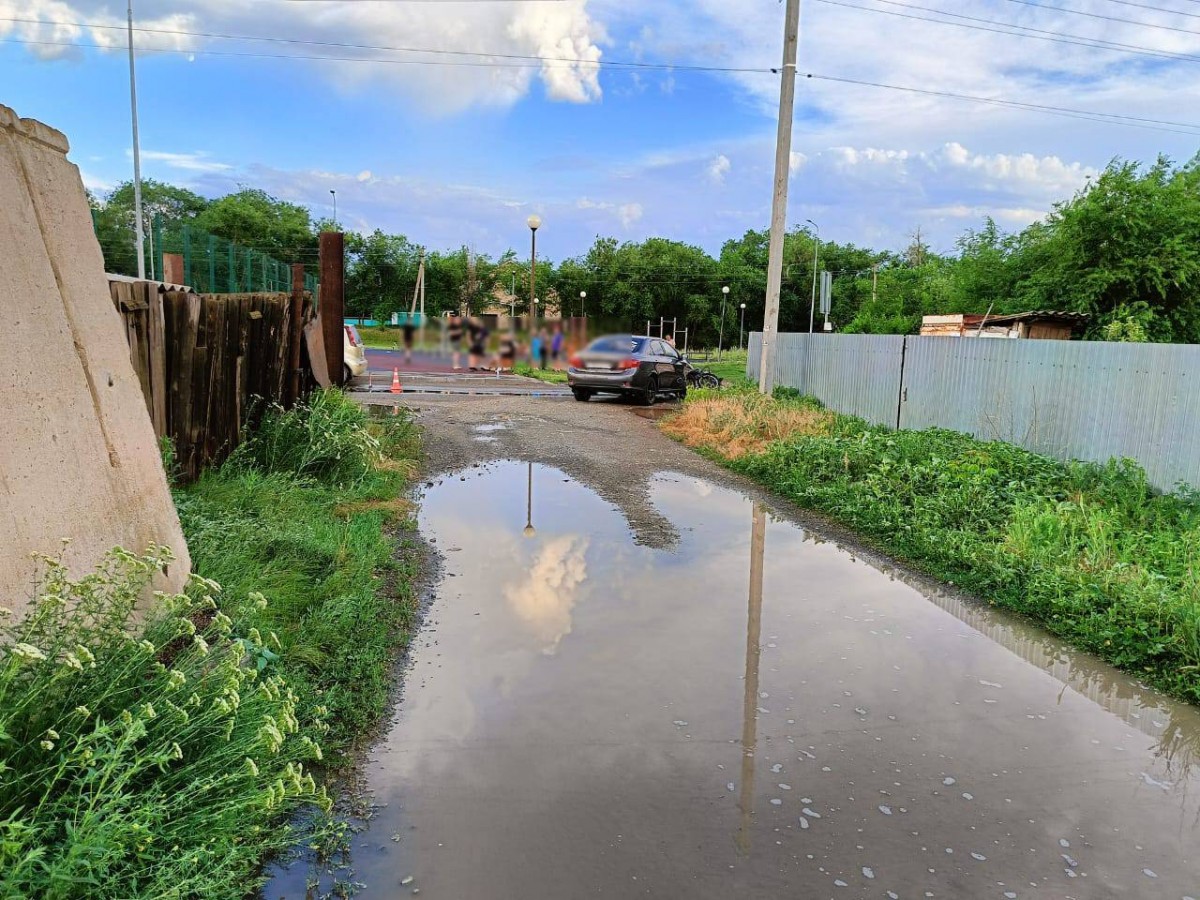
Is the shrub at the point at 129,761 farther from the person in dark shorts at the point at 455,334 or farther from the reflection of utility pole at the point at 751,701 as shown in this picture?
the person in dark shorts at the point at 455,334

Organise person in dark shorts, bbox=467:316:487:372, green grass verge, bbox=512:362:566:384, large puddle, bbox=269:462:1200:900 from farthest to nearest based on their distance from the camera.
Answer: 1. green grass verge, bbox=512:362:566:384
2. person in dark shorts, bbox=467:316:487:372
3. large puddle, bbox=269:462:1200:900

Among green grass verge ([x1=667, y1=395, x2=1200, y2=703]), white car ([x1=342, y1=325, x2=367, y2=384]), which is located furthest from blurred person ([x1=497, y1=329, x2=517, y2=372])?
green grass verge ([x1=667, y1=395, x2=1200, y2=703])

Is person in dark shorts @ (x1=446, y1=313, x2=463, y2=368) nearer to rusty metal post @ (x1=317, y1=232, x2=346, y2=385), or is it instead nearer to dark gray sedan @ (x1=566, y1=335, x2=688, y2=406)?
rusty metal post @ (x1=317, y1=232, x2=346, y2=385)

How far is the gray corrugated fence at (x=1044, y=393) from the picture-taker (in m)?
7.61

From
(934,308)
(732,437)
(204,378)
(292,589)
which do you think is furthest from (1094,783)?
(934,308)

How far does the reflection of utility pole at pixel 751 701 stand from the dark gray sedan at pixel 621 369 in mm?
11338

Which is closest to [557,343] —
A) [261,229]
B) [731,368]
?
[731,368]

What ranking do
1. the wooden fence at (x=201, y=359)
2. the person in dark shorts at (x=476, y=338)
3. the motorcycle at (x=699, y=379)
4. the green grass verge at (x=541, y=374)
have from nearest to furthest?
1. the wooden fence at (x=201, y=359)
2. the person in dark shorts at (x=476, y=338)
3. the motorcycle at (x=699, y=379)
4. the green grass verge at (x=541, y=374)

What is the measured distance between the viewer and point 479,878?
109 inches

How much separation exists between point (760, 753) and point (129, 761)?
95.8 inches

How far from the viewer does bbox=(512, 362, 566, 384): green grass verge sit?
2800 centimetres

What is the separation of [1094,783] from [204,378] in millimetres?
6517

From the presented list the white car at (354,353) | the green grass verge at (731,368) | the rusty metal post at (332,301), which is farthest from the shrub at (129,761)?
the green grass verge at (731,368)

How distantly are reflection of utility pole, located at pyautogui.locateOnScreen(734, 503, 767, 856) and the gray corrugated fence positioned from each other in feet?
13.1
